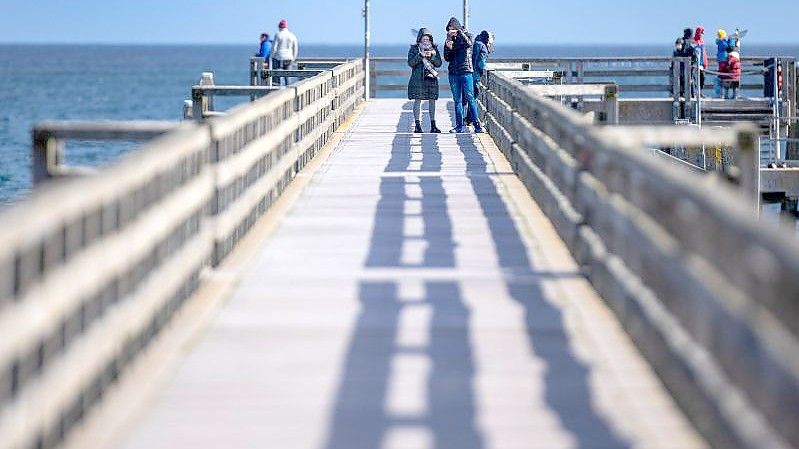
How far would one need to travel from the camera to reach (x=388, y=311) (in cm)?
989

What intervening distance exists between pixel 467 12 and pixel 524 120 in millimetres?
22177

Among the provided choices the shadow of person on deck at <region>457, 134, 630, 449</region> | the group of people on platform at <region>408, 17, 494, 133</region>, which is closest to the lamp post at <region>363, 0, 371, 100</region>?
the group of people on platform at <region>408, 17, 494, 133</region>

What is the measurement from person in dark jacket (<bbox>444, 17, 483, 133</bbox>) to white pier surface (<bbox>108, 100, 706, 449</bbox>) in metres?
11.6

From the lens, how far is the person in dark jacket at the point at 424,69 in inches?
1016

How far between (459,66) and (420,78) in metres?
0.62

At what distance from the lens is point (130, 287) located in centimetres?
803

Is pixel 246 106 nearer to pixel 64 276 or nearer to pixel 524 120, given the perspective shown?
pixel 524 120

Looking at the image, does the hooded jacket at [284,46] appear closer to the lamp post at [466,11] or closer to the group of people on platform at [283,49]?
the group of people on platform at [283,49]

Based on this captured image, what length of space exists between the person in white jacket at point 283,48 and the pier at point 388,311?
23166mm

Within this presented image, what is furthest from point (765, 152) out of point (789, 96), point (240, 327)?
point (240, 327)

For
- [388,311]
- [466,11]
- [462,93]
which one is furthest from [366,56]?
[388,311]

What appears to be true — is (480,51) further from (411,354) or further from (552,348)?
(411,354)

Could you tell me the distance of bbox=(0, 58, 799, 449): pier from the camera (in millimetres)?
6281

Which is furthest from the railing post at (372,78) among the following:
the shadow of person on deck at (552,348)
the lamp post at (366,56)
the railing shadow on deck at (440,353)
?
the railing shadow on deck at (440,353)
